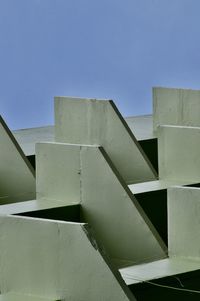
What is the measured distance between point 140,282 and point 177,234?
339 mm

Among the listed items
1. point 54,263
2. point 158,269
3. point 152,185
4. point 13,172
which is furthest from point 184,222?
point 13,172

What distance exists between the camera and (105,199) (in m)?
3.44

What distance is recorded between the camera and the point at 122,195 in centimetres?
339

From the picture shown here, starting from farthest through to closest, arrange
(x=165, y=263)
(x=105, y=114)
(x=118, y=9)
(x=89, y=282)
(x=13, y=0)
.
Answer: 1. (x=118, y=9)
2. (x=13, y=0)
3. (x=105, y=114)
4. (x=165, y=263)
5. (x=89, y=282)

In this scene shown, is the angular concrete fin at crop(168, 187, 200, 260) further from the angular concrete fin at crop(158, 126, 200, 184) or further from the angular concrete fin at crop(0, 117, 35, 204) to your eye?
the angular concrete fin at crop(0, 117, 35, 204)

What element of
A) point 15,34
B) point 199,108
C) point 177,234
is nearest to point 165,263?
point 177,234

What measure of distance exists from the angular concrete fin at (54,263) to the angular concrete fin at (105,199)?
0.52 metres

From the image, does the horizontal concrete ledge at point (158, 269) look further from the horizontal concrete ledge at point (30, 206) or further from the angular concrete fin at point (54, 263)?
the horizontal concrete ledge at point (30, 206)

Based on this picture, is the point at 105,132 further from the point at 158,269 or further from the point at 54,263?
the point at 54,263

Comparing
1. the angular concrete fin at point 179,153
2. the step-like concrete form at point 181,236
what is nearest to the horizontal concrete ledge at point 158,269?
the step-like concrete form at point 181,236

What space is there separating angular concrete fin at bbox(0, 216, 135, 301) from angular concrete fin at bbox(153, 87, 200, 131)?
2.05m

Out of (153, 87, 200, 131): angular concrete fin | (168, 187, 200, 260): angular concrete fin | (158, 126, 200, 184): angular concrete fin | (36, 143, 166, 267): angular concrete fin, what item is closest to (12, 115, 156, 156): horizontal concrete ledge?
(153, 87, 200, 131): angular concrete fin

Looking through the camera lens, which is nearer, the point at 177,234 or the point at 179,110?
the point at 177,234

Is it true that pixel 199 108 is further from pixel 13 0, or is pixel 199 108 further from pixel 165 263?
pixel 165 263
